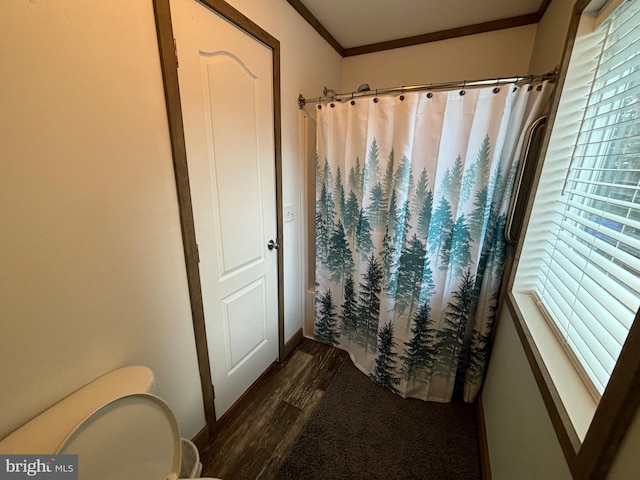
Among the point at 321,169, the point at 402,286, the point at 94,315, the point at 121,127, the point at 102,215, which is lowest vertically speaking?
the point at 402,286

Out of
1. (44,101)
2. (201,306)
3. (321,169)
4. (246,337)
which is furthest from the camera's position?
(321,169)

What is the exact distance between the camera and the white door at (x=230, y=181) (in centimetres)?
106

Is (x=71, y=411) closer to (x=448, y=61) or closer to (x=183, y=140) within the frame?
(x=183, y=140)

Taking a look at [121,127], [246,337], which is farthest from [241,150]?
[246,337]

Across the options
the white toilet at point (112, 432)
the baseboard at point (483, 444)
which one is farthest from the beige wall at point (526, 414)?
the white toilet at point (112, 432)

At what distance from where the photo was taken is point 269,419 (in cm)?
149

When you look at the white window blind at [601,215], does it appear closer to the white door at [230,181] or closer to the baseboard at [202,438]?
the white door at [230,181]

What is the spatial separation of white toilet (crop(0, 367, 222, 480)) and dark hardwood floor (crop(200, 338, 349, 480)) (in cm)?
51

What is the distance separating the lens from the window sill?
65 centimetres

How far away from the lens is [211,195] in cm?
119

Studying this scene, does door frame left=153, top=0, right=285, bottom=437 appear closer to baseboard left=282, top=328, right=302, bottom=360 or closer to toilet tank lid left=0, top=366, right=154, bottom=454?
toilet tank lid left=0, top=366, right=154, bottom=454

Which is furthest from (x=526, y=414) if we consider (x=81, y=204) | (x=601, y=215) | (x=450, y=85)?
(x=81, y=204)

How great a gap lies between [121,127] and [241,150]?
540 mm

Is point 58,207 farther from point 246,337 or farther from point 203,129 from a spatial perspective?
point 246,337
